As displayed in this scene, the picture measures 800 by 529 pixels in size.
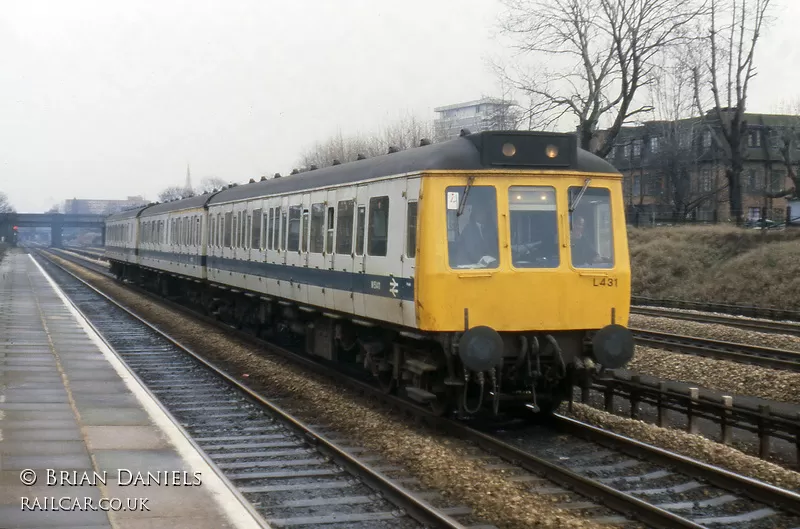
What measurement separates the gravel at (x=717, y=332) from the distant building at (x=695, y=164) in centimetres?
3160

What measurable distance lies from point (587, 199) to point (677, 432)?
2817 mm

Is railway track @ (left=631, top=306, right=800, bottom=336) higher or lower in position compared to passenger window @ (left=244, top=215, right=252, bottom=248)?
lower

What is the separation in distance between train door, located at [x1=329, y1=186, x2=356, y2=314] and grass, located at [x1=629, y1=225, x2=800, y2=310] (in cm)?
1745

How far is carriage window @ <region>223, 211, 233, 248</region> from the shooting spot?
2192 cm

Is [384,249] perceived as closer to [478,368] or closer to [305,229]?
[478,368]

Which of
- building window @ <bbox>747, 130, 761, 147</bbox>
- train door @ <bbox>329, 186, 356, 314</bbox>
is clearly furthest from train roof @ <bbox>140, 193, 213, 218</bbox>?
building window @ <bbox>747, 130, 761, 147</bbox>

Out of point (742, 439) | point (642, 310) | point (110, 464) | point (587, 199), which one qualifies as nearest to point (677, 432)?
point (742, 439)

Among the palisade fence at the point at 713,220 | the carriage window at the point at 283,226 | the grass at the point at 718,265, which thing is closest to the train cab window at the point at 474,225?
the carriage window at the point at 283,226

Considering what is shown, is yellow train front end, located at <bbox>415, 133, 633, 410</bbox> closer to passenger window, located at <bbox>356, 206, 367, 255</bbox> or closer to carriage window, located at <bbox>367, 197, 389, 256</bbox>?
carriage window, located at <bbox>367, 197, 389, 256</bbox>

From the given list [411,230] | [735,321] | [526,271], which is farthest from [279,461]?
[735,321]

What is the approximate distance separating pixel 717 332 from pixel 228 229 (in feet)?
36.7

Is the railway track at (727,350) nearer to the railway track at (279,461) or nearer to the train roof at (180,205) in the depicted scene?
the railway track at (279,461)

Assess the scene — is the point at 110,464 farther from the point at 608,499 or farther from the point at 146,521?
Answer: the point at 608,499

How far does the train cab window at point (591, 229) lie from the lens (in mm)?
11109
